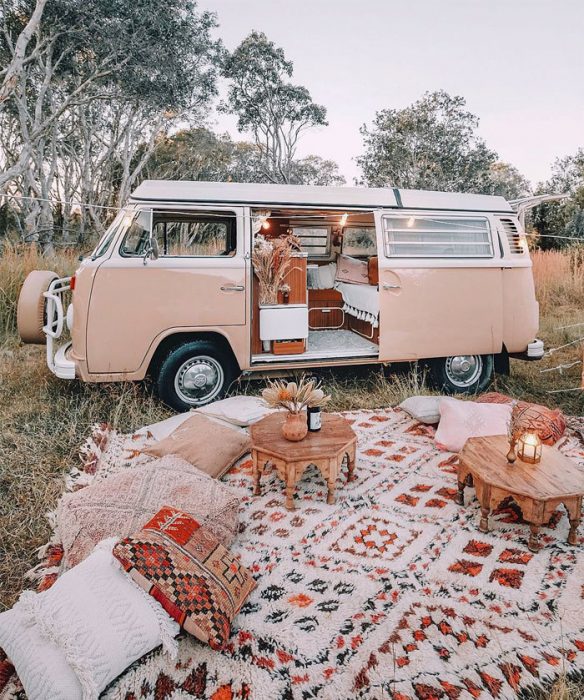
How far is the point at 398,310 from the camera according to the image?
5.60m

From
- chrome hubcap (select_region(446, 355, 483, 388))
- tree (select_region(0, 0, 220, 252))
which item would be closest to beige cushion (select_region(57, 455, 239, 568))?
chrome hubcap (select_region(446, 355, 483, 388))

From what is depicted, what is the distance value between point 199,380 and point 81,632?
3304 millimetres

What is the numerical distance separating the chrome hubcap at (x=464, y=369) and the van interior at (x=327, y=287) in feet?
3.08

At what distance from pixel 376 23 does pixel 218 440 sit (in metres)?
9.39

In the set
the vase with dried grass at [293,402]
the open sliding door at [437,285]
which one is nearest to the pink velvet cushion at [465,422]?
the open sliding door at [437,285]

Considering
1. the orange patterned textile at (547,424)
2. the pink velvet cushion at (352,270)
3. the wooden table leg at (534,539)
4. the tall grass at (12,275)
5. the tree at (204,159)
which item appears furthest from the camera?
the tree at (204,159)

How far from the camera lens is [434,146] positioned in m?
20.2

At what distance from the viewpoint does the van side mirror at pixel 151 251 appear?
15.8 feet

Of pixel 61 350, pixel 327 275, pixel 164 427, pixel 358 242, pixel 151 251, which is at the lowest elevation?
pixel 164 427

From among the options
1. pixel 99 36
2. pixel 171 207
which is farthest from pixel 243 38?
pixel 171 207

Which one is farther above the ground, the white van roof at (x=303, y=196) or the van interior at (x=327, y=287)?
the white van roof at (x=303, y=196)

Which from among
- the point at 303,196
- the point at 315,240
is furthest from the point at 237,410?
the point at 315,240

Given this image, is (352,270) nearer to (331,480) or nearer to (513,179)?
(331,480)

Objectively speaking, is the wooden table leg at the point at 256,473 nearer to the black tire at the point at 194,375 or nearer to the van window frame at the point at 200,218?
the black tire at the point at 194,375
